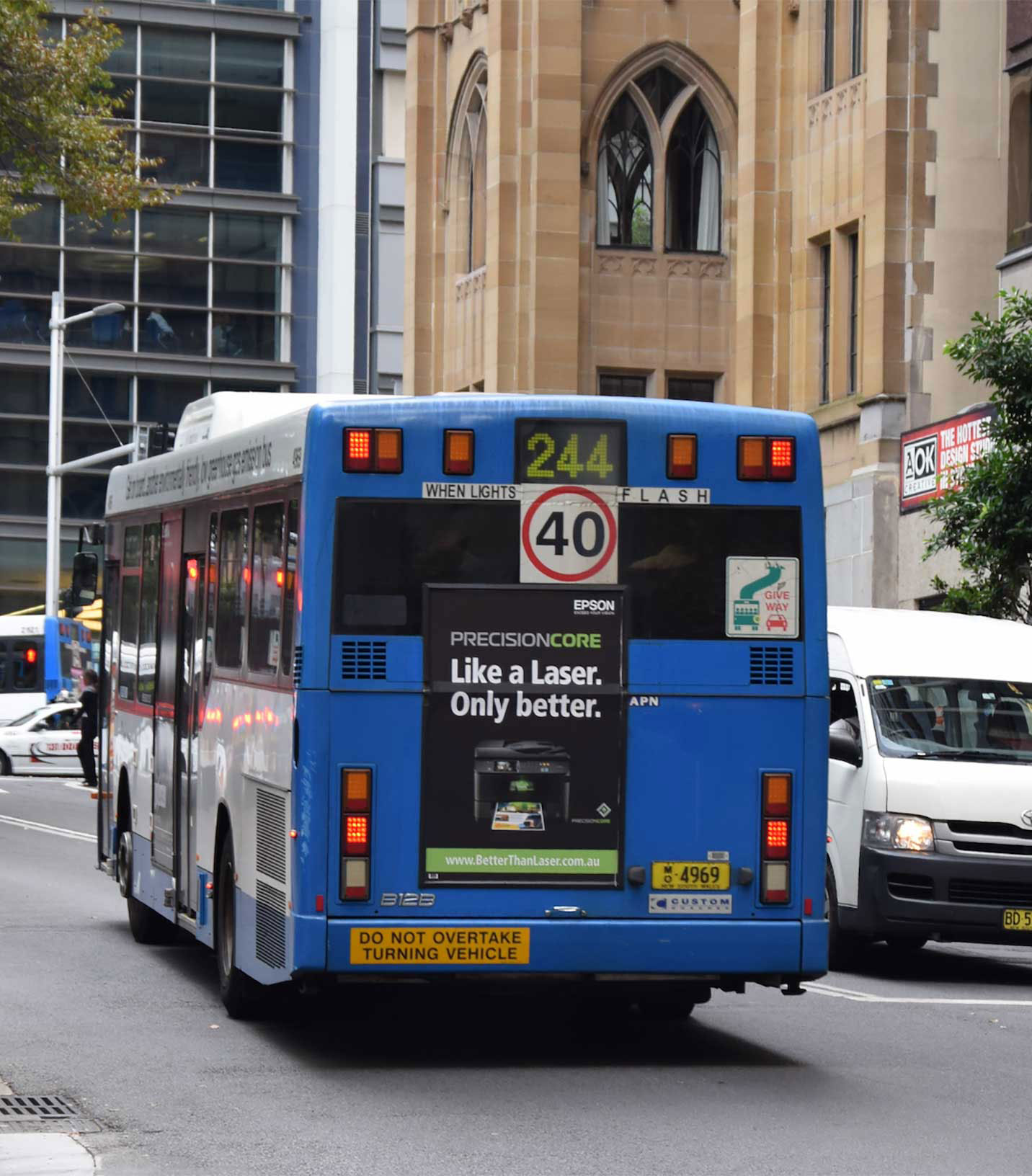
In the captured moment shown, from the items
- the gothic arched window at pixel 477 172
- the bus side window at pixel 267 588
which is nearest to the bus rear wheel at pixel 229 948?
the bus side window at pixel 267 588

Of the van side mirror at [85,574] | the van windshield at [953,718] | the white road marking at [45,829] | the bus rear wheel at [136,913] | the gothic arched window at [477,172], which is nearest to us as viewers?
the van windshield at [953,718]

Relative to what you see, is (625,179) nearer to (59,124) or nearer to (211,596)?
(59,124)

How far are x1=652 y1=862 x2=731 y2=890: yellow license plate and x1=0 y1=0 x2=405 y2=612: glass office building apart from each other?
59.5m

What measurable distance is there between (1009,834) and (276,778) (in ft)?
19.0

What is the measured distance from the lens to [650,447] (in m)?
11.1

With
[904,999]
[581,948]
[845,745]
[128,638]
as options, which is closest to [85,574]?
[128,638]

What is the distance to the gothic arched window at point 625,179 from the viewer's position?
4131 cm

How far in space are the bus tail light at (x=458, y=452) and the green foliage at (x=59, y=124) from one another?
19280mm

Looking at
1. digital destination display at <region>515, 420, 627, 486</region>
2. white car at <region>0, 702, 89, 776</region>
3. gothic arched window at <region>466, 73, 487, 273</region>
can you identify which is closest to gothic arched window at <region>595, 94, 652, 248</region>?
gothic arched window at <region>466, 73, 487, 273</region>

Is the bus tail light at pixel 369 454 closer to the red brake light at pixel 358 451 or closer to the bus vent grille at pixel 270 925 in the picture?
the red brake light at pixel 358 451

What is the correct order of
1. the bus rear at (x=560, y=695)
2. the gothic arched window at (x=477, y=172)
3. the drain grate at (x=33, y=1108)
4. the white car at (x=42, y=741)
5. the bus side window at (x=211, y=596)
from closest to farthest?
the drain grate at (x=33, y=1108), the bus rear at (x=560, y=695), the bus side window at (x=211, y=596), the gothic arched window at (x=477, y=172), the white car at (x=42, y=741)

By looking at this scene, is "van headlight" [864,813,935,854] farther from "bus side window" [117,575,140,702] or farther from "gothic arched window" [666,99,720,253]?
"gothic arched window" [666,99,720,253]

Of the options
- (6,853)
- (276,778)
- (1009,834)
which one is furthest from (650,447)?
(6,853)

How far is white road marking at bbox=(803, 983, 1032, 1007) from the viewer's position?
14.3 metres
